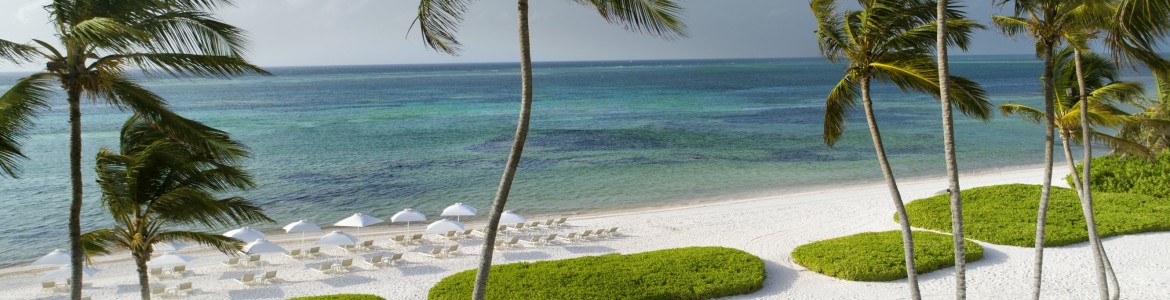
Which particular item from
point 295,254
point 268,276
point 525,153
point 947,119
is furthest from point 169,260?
point 525,153

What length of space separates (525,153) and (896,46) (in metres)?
36.3

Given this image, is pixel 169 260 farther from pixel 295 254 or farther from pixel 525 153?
pixel 525 153

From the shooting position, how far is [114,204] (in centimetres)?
1055

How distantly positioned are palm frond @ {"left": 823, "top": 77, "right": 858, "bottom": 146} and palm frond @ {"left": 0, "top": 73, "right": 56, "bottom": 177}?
381 inches

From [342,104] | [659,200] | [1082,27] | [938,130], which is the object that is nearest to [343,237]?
[659,200]

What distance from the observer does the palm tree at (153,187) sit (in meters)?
10.4

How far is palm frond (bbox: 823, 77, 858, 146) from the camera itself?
1088 cm

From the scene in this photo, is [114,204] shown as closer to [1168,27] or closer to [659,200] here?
[1168,27]

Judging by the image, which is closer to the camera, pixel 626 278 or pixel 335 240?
pixel 626 278

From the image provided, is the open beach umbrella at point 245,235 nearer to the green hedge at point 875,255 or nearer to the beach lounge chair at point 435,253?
the beach lounge chair at point 435,253

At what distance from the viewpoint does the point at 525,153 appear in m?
45.4

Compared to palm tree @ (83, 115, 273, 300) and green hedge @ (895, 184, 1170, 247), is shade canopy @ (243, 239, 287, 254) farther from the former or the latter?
green hedge @ (895, 184, 1170, 247)

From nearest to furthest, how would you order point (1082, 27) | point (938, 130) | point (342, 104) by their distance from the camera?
point (1082, 27)
point (938, 130)
point (342, 104)

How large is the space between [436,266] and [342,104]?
73988mm
